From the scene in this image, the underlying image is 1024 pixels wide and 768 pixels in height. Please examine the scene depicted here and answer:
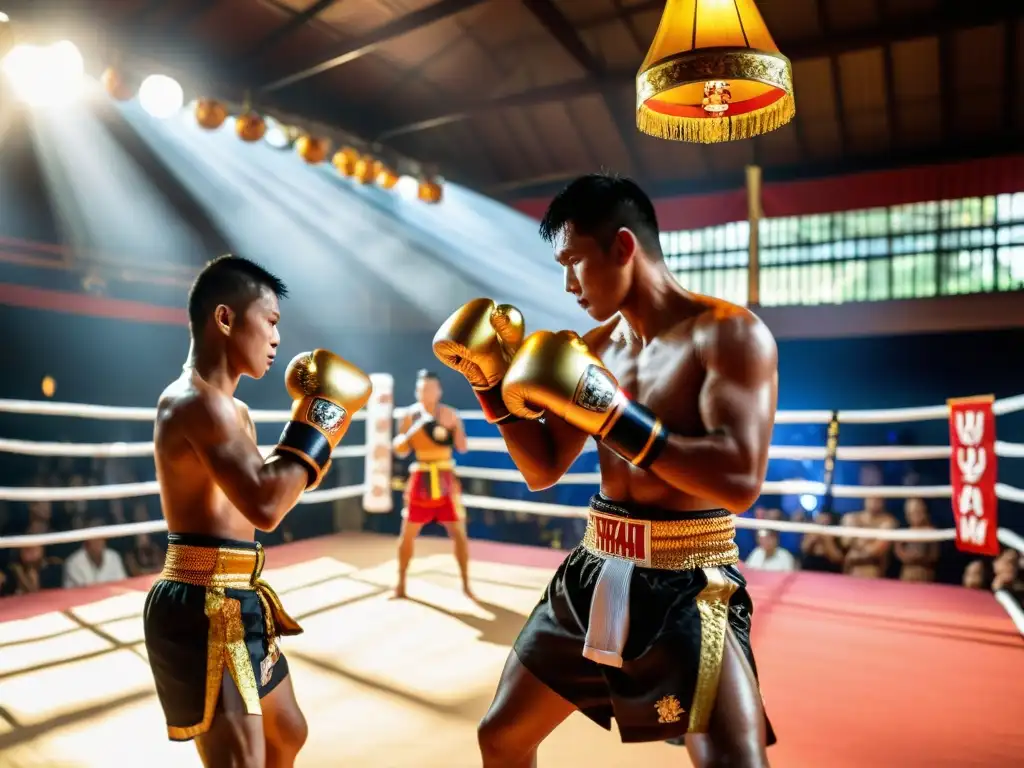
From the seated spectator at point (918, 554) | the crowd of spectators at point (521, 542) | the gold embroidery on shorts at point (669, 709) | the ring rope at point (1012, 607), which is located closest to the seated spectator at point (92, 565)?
the crowd of spectators at point (521, 542)

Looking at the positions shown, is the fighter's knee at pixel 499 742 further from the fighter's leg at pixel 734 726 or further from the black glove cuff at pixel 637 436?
the black glove cuff at pixel 637 436

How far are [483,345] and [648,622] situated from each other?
2.26ft

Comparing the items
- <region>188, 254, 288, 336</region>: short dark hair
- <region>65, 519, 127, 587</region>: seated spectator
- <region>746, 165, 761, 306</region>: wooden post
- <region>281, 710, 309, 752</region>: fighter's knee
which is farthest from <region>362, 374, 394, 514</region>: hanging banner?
<region>188, 254, 288, 336</region>: short dark hair

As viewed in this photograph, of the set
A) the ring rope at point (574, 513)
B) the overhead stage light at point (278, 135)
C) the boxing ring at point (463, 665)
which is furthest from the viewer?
the overhead stage light at point (278, 135)

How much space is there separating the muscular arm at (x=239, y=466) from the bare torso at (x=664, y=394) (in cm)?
64

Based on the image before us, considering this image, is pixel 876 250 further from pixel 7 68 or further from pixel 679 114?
pixel 7 68

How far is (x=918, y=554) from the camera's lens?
519 cm

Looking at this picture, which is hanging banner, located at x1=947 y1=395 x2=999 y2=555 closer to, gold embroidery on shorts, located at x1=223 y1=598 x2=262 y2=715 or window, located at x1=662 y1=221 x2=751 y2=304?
window, located at x1=662 y1=221 x2=751 y2=304

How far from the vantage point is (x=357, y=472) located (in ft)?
26.0

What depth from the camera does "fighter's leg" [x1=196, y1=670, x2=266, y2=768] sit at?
1420 mm

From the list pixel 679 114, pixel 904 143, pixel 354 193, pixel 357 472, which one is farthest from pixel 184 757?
pixel 354 193

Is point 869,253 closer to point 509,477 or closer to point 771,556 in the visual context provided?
point 771,556

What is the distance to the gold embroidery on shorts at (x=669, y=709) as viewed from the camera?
130cm

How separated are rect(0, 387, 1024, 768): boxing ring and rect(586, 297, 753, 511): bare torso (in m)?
1.18
